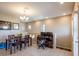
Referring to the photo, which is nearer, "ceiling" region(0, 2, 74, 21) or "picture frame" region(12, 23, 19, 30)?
"ceiling" region(0, 2, 74, 21)

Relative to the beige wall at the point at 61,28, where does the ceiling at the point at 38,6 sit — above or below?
above

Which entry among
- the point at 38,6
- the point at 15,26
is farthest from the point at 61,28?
the point at 15,26

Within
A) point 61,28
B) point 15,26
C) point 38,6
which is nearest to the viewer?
point 38,6

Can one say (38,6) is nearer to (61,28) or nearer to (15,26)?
(61,28)

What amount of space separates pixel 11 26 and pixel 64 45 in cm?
382

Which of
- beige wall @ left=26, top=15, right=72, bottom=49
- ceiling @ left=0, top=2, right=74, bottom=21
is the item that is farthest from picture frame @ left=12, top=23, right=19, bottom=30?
ceiling @ left=0, top=2, right=74, bottom=21

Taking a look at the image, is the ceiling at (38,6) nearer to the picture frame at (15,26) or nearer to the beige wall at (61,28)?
the beige wall at (61,28)

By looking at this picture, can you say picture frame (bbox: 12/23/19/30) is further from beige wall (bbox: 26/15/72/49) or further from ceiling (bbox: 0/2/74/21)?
ceiling (bbox: 0/2/74/21)

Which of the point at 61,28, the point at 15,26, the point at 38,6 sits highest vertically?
the point at 38,6

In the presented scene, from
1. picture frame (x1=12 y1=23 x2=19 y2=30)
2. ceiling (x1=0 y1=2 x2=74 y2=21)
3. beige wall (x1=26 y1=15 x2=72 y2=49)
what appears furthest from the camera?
picture frame (x1=12 y1=23 x2=19 y2=30)

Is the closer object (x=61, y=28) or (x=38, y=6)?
(x=38, y=6)

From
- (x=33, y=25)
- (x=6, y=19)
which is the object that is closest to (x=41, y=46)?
(x=6, y=19)

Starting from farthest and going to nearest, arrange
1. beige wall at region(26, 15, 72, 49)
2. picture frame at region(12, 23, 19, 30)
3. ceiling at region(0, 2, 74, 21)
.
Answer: picture frame at region(12, 23, 19, 30)
beige wall at region(26, 15, 72, 49)
ceiling at region(0, 2, 74, 21)

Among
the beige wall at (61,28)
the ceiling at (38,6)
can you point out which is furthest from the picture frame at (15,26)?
the ceiling at (38,6)
